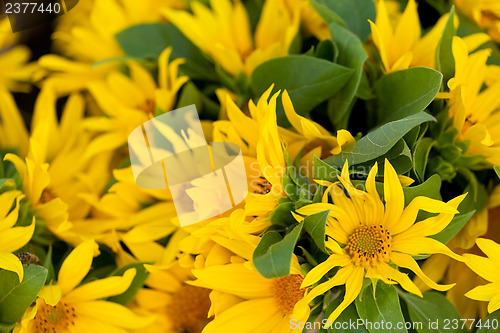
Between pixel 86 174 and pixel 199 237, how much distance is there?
0.25 m

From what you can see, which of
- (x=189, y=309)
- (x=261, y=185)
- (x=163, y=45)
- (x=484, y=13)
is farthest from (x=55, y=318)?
(x=484, y=13)

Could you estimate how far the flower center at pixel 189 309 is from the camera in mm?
634

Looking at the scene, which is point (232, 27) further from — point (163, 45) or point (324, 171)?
point (324, 171)

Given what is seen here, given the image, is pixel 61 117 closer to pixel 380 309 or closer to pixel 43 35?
pixel 43 35

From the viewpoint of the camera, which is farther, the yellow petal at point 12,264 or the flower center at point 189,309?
the flower center at point 189,309

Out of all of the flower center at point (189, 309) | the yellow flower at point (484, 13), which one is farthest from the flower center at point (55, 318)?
the yellow flower at point (484, 13)

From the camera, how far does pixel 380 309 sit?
483 mm

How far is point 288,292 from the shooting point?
0.53 meters

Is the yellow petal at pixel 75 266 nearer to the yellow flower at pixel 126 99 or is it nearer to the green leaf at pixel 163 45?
the yellow flower at pixel 126 99

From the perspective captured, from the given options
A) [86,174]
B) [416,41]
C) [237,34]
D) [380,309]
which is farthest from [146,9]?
[380,309]

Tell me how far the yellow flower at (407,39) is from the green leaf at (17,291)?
1.38 feet

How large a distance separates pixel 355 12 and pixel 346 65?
0.09 metres

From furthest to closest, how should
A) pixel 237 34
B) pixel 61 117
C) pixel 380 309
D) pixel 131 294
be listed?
1. pixel 61 117
2. pixel 237 34
3. pixel 131 294
4. pixel 380 309

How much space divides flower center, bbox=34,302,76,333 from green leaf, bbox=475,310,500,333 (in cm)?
42
